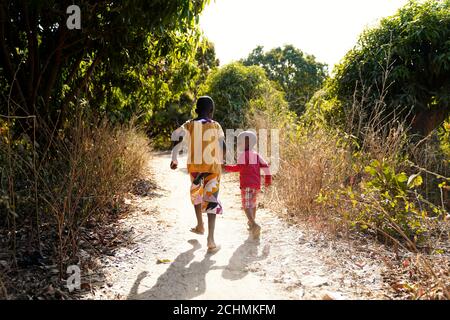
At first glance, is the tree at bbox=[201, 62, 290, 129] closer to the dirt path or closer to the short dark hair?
the dirt path

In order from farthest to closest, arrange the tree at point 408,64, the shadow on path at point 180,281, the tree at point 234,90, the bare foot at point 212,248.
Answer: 1. the tree at point 234,90
2. the tree at point 408,64
3. the bare foot at point 212,248
4. the shadow on path at point 180,281

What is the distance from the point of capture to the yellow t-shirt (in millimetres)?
3535

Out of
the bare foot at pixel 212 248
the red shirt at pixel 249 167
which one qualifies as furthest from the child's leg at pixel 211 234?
the red shirt at pixel 249 167

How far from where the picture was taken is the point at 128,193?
564 centimetres

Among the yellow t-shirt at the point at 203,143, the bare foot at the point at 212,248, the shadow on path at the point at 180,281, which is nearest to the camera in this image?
the shadow on path at the point at 180,281

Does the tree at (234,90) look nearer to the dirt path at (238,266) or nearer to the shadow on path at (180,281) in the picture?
the dirt path at (238,266)

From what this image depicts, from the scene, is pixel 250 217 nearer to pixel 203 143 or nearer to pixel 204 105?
pixel 203 143

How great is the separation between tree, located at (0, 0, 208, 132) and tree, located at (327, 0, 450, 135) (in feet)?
9.34

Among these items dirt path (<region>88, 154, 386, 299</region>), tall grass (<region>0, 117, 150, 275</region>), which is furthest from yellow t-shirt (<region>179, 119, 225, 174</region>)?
tall grass (<region>0, 117, 150, 275</region>)

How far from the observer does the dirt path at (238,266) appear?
2596 millimetres

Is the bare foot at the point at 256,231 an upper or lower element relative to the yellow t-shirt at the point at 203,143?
lower

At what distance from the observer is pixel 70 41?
14.5 ft

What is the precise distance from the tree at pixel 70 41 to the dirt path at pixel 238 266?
166cm
